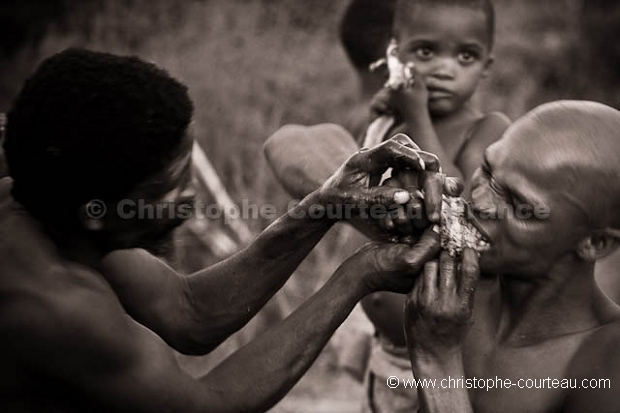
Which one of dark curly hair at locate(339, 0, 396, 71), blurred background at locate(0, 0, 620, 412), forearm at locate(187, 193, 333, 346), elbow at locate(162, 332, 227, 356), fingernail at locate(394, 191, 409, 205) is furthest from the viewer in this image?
blurred background at locate(0, 0, 620, 412)

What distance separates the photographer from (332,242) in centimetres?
731

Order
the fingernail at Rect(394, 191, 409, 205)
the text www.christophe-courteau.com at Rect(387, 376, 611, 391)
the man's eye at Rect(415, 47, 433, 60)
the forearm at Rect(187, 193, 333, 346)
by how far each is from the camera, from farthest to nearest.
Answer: the man's eye at Rect(415, 47, 433, 60) → the forearm at Rect(187, 193, 333, 346) → the fingernail at Rect(394, 191, 409, 205) → the text www.christophe-courteau.com at Rect(387, 376, 611, 391)

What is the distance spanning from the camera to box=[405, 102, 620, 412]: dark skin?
234 cm

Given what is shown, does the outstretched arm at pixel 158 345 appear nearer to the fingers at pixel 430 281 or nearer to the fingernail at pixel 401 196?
the fingers at pixel 430 281

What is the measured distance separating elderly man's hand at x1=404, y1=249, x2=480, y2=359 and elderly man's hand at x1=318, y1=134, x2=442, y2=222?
157 millimetres

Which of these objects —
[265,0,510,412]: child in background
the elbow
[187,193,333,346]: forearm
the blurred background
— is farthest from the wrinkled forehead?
the blurred background

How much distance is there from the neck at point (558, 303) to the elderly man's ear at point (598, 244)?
37 mm

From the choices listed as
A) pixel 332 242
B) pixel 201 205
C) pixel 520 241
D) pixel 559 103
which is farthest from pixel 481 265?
pixel 332 242

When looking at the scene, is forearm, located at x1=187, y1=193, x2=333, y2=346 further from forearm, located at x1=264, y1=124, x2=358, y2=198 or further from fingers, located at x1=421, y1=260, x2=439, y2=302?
forearm, located at x1=264, y1=124, x2=358, y2=198

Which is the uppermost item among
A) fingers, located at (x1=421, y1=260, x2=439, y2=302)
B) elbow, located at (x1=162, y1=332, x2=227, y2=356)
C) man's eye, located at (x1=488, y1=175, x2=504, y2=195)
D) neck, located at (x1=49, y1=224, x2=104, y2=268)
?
man's eye, located at (x1=488, y1=175, x2=504, y2=195)

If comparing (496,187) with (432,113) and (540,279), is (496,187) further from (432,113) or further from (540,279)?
(432,113)

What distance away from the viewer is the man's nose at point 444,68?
3.34 metres

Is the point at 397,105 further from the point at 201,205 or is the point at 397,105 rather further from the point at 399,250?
the point at 201,205

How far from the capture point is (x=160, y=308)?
2.89 meters
